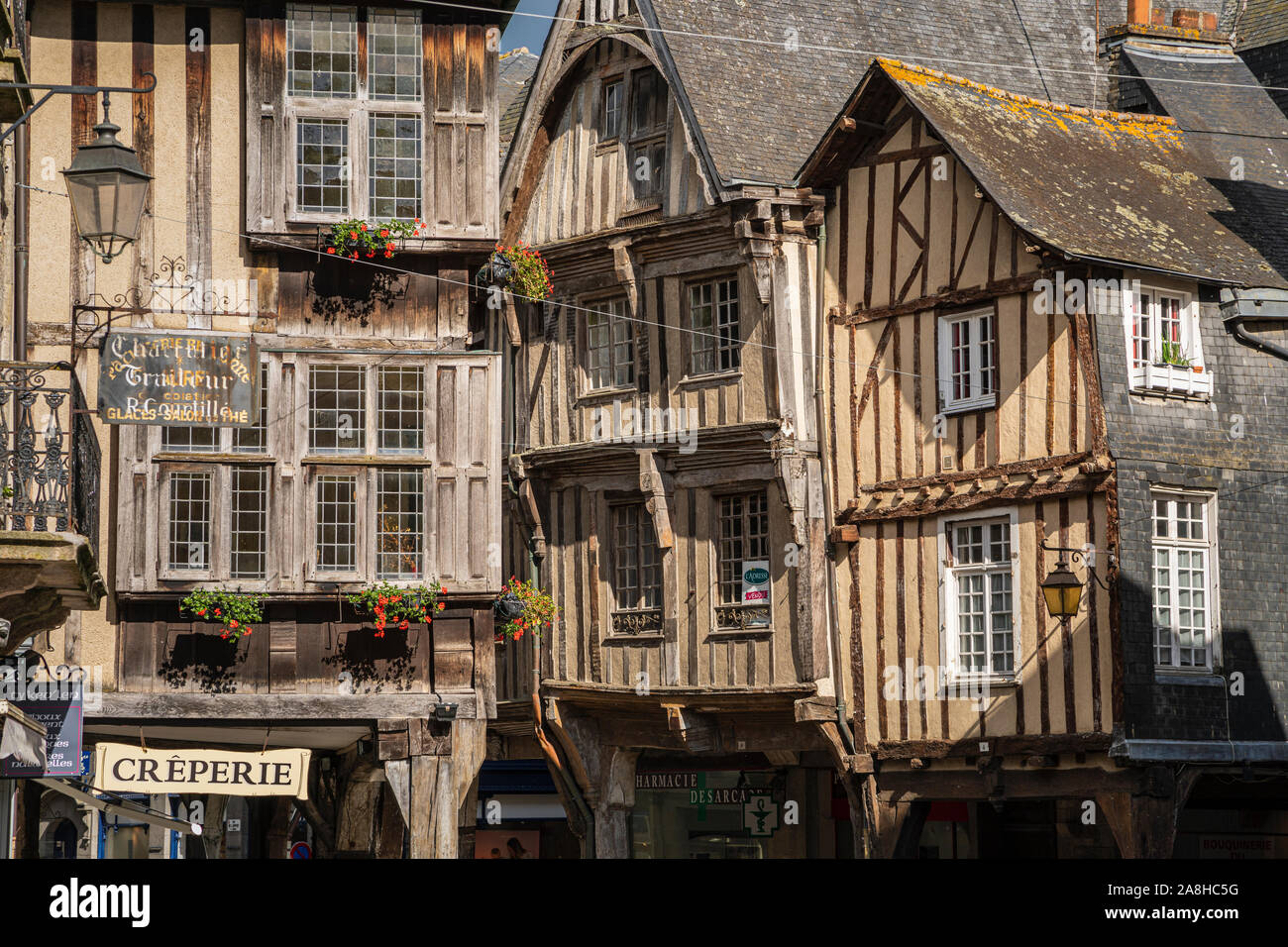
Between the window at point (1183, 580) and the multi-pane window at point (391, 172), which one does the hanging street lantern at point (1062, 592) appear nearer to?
the window at point (1183, 580)

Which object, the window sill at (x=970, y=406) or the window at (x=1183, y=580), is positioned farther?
the window sill at (x=970, y=406)

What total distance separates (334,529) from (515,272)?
9.11 ft

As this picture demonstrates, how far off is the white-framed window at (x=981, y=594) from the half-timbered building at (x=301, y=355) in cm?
473

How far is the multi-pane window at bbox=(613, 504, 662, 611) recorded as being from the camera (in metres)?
21.6

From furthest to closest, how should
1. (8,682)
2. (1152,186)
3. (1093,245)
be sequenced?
(1152,186), (1093,245), (8,682)

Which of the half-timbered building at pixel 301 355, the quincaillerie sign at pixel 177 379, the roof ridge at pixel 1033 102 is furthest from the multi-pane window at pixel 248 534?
the roof ridge at pixel 1033 102

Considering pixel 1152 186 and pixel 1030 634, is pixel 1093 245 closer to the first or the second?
pixel 1152 186

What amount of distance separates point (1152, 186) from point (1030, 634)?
4.97 meters

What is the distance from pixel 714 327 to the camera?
68.9ft

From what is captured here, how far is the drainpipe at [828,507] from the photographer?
1978cm

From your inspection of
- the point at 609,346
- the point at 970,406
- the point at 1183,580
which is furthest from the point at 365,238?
the point at 1183,580

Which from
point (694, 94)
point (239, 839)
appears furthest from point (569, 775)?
point (239, 839)

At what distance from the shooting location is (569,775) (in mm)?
22375

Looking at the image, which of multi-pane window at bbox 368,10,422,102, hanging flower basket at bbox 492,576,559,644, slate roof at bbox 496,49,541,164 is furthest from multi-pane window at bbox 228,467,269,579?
slate roof at bbox 496,49,541,164
